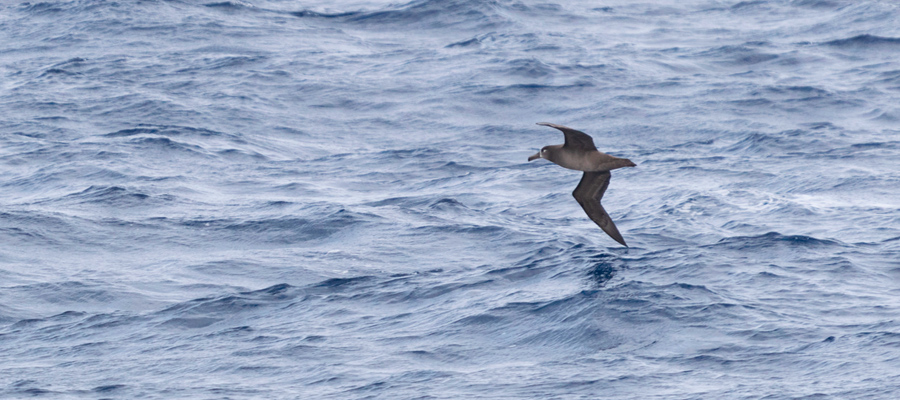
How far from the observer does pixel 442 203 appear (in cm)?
2475

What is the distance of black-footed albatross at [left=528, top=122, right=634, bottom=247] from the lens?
1783 cm

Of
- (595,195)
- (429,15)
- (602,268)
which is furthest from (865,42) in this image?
(595,195)

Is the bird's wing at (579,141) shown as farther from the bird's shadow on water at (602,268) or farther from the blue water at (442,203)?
the bird's shadow on water at (602,268)

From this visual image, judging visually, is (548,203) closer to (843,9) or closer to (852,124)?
(852,124)

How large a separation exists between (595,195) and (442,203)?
5682 mm

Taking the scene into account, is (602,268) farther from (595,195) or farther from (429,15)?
(429,15)

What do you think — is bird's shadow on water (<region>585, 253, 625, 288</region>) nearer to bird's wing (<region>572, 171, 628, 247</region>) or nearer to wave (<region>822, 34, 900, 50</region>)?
bird's wing (<region>572, 171, 628, 247</region>)

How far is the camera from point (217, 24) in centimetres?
3984

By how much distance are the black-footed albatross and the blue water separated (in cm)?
125

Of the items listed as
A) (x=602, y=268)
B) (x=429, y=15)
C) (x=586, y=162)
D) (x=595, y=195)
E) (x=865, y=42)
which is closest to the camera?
(x=586, y=162)

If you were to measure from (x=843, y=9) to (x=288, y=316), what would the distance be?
1023 inches

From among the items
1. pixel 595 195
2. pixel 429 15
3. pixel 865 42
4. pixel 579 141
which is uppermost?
pixel 579 141

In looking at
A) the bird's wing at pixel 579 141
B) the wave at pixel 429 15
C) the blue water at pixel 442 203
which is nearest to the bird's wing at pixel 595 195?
the blue water at pixel 442 203

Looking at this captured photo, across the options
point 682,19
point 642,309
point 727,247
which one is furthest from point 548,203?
point 682,19
